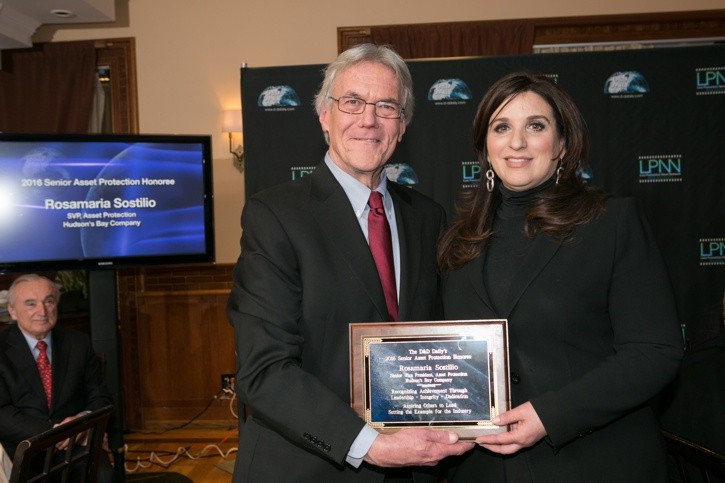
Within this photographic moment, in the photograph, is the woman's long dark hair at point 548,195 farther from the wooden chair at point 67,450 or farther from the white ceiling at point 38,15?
the white ceiling at point 38,15

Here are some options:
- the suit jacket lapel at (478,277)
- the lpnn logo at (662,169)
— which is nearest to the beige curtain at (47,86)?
the lpnn logo at (662,169)

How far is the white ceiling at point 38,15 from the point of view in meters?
6.19

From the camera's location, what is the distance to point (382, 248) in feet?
6.93

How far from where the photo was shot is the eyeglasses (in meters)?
2.15

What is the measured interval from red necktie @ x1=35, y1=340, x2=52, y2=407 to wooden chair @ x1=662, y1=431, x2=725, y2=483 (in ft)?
12.1

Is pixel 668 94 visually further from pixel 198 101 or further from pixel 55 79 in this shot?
pixel 55 79

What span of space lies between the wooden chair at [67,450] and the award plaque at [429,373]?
5.75 feet

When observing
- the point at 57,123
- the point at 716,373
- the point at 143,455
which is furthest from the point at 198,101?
the point at 716,373

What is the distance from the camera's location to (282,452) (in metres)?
1.97

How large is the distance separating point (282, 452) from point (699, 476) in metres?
2.01

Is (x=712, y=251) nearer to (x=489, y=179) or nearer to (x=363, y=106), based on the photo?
(x=489, y=179)

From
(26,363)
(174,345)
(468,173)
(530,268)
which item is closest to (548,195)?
(530,268)

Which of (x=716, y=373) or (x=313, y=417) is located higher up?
(x=313, y=417)

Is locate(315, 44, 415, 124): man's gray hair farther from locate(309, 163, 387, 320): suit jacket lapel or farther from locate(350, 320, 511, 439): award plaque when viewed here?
locate(350, 320, 511, 439): award plaque
